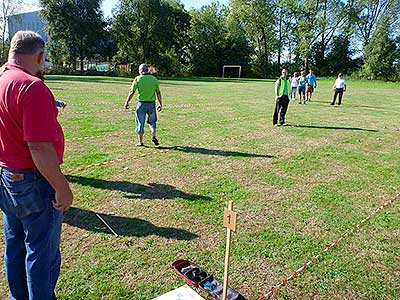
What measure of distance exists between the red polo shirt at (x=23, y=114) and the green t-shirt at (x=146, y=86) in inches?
209

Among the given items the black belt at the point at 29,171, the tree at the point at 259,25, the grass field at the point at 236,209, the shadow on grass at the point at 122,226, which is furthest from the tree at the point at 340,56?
the black belt at the point at 29,171

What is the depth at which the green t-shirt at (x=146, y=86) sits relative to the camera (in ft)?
23.8

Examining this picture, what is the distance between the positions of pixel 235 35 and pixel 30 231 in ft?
196

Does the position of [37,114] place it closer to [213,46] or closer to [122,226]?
[122,226]

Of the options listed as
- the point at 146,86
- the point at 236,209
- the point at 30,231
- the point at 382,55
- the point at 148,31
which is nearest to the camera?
the point at 30,231

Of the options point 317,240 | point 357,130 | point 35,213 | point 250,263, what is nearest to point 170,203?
point 250,263

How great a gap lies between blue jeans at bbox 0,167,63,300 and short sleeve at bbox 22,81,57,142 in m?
0.31

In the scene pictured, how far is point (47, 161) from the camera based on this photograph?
1.93m

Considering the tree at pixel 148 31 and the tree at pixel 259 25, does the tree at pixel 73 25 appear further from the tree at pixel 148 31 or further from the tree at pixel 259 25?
the tree at pixel 259 25

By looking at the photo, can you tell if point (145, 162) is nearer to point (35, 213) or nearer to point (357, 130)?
point (35, 213)

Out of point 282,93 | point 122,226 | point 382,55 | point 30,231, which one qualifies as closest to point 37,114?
point 30,231

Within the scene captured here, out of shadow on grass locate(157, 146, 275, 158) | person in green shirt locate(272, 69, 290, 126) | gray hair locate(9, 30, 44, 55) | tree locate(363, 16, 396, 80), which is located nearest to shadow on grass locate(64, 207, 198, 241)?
gray hair locate(9, 30, 44, 55)

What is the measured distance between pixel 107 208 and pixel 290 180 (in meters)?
3.17

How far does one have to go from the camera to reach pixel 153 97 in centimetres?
746
